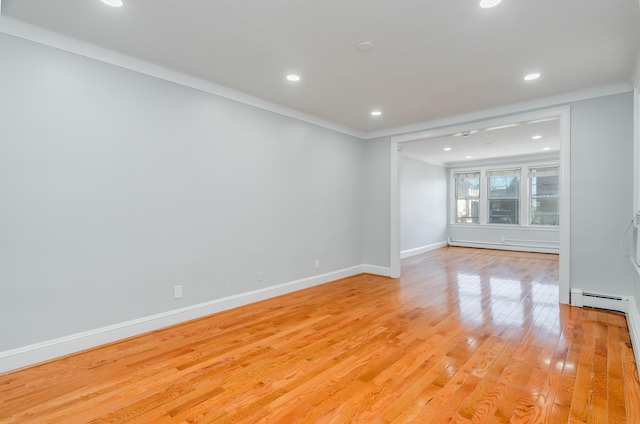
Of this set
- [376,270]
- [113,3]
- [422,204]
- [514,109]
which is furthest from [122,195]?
[422,204]

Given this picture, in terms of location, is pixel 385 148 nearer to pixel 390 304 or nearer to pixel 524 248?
pixel 390 304

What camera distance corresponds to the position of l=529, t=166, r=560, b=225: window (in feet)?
26.5

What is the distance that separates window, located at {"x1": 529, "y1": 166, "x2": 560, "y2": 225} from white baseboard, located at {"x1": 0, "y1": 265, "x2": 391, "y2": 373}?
7.26 metres

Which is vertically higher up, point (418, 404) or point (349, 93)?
point (349, 93)

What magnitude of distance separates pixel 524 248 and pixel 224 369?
8.56 metres

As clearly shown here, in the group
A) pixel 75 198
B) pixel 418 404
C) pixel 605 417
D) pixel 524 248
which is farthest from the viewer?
pixel 524 248

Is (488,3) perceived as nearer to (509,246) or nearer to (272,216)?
(272,216)

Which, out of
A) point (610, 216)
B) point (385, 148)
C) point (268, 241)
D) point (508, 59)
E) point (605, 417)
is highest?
point (508, 59)

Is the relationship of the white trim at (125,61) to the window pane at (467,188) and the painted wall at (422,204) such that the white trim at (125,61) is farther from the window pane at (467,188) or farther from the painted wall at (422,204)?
the window pane at (467,188)

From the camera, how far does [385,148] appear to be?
5520 mm

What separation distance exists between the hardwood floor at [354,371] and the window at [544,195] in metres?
5.47

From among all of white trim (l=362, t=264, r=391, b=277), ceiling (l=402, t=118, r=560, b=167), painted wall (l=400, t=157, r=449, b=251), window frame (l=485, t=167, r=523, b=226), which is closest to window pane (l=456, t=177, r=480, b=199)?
window frame (l=485, t=167, r=523, b=226)

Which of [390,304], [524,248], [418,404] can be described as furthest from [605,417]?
[524,248]

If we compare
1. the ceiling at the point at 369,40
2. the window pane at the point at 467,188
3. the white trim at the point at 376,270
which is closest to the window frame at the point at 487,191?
the window pane at the point at 467,188
